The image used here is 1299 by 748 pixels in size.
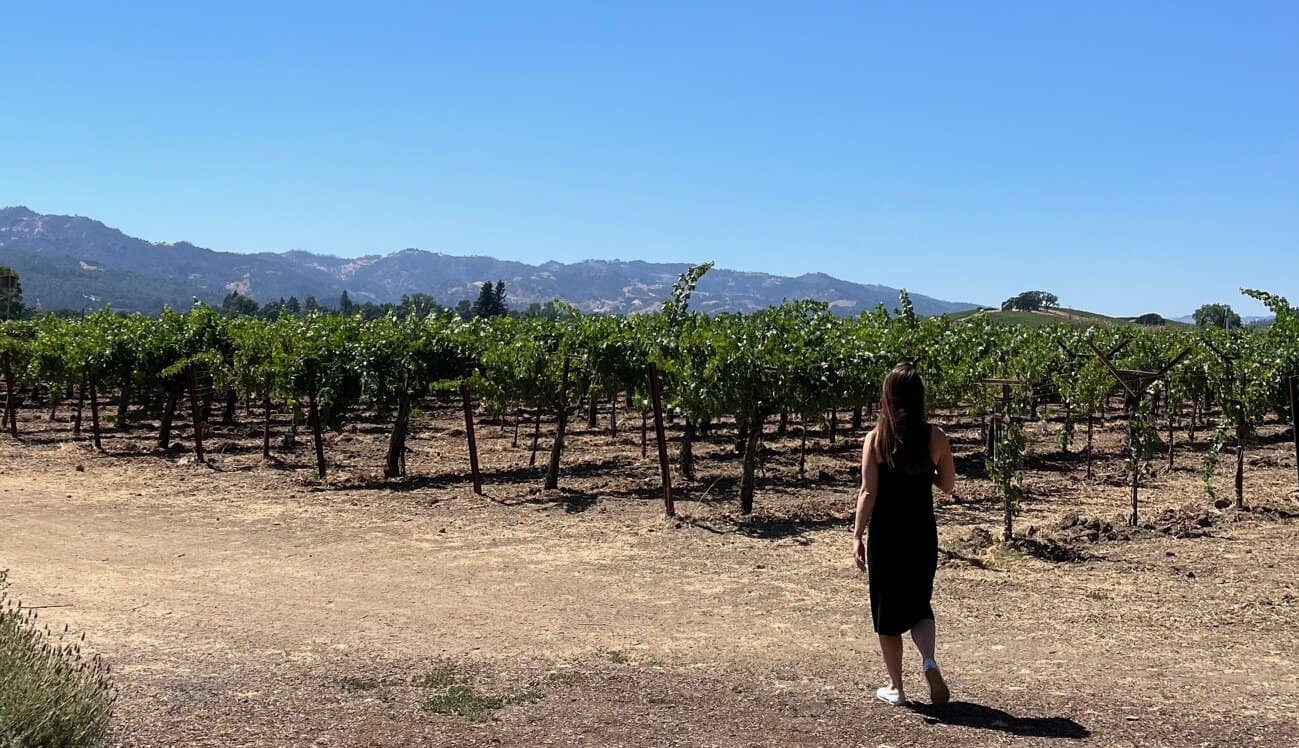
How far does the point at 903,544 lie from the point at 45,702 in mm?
4245

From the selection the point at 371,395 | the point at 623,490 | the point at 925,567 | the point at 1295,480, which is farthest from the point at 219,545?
the point at 1295,480

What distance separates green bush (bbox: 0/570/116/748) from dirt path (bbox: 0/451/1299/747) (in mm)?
788

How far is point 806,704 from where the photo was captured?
18.7 feet

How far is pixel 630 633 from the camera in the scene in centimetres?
755

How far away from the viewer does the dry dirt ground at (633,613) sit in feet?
17.8

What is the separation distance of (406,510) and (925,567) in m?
10.0

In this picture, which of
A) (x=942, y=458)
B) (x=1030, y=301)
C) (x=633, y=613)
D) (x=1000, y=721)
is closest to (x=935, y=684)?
(x=1000, y=721)

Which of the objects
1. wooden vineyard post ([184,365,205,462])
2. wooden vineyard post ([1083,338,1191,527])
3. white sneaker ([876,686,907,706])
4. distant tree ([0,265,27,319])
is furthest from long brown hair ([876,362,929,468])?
distant tree ([0,265,27,319])

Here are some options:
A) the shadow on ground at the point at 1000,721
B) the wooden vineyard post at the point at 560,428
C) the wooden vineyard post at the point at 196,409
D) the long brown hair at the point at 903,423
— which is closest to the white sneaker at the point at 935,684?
the shadow on ground at the point at 1000,721

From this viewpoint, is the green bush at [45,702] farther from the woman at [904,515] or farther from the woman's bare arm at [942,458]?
the woman's bare arm at [942,458]

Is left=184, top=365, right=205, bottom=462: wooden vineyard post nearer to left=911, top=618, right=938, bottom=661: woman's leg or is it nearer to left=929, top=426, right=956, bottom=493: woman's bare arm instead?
left=911, top=618, right=938, bottom=661: woman's leg

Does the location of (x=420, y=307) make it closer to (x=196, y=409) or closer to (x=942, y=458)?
(x=196, y=409)

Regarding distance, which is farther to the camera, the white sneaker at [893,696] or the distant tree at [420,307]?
the distant tree at [420,307]

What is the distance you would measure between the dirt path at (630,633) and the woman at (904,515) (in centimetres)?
54
